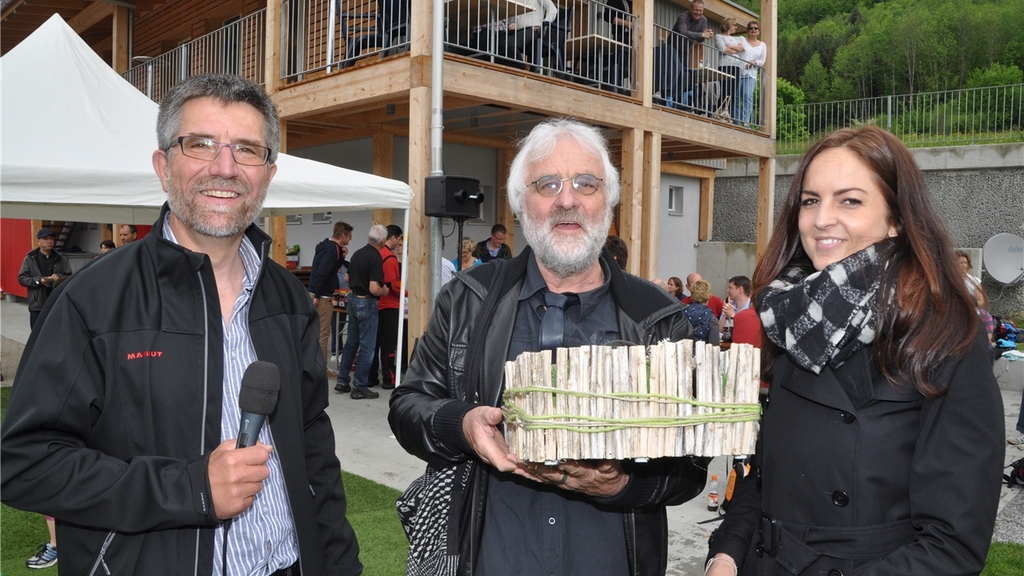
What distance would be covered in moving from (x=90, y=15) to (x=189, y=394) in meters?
20.9

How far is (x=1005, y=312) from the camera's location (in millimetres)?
16797

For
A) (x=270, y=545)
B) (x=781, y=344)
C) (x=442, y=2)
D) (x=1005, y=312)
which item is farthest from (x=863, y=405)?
(x=1005, y=312)

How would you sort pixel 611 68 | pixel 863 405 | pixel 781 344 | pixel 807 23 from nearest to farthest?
1. pixel 863 405
2. pixel 781 344
3. pixel 611 68
4. pixel 807 23

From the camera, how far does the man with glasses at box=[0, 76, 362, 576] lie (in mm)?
1646

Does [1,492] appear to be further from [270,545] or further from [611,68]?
[611,68]

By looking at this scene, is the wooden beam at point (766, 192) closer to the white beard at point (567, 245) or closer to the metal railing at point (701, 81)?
the metal railing at point (701, 81)

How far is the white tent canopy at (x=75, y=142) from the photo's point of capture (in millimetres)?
5590

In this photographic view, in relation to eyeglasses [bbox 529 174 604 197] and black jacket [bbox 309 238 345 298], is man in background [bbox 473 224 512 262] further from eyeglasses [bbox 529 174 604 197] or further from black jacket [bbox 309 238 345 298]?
eyeglasses [bbox 529 174 604 197]

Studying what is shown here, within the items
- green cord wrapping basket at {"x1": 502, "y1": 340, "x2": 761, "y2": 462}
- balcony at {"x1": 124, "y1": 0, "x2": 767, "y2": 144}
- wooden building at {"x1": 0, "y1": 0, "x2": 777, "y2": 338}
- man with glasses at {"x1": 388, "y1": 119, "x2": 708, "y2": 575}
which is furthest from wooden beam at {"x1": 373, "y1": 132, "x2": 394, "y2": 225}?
green cord wrapping basket at {"x1": 502, "y1": 340, "x2": 761, "y2": 462}

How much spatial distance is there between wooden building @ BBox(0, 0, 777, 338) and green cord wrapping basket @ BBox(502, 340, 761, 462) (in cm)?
758

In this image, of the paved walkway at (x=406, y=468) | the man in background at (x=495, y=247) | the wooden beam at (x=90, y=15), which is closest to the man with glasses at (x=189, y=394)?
the paved walkway at (x=406, y=468)

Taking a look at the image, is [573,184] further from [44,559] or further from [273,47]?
[273,47]

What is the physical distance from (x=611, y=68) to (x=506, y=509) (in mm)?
11476

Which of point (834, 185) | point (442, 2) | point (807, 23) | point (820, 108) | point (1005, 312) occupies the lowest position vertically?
point (1005, 312)
